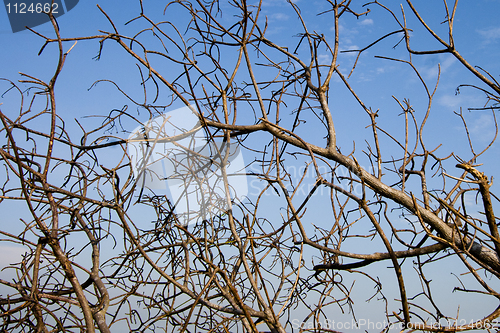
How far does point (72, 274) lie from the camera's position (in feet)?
4.40

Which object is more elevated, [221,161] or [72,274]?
[221,161]

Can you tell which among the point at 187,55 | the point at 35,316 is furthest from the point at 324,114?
the point at 35,316

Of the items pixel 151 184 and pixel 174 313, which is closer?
pixel 174 313

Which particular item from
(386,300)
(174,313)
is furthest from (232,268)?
(386,300)

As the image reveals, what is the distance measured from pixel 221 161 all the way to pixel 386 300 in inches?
39.1

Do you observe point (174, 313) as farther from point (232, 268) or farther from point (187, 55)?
point (187, 55)

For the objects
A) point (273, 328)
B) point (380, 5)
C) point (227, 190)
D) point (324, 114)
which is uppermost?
point (380, 5)

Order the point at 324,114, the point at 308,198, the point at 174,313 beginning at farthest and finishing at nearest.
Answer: the point at 324,114
the point at 174,313
the point at 308,198

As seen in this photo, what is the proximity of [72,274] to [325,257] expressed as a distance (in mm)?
993

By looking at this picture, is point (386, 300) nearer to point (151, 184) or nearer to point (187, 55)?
point (151, 184)

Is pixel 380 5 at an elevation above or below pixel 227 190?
above

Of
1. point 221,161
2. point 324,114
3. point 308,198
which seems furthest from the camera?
point 324,114

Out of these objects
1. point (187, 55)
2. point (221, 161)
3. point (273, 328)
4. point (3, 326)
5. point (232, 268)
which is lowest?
point (273, 328)

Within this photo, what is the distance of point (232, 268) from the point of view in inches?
56.5
